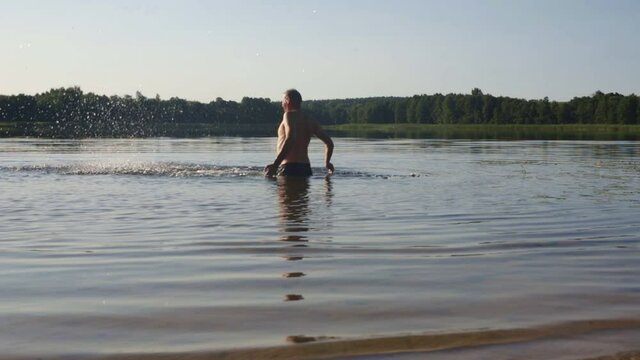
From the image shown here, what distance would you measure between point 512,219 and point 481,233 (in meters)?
1.42

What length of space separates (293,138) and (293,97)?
878 millimetres

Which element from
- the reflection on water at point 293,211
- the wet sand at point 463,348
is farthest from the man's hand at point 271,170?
the wet sand at point 463,348

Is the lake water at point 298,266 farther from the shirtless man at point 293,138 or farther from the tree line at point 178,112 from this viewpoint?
the tree line at point 178,112

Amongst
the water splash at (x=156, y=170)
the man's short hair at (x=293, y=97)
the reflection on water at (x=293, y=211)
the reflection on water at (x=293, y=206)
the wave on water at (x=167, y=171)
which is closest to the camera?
the reflection on water at (x=293, y=211)

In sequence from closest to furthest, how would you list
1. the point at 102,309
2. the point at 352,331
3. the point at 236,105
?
1. the point at 352,331
2. the point at 102,309
3. the point at 236,105

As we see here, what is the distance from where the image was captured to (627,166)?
74.4 ft

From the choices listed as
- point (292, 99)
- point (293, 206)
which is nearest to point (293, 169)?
point (292, 99)

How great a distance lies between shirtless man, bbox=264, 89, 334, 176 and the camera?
16.9 meters

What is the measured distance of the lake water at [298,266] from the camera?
182 inches

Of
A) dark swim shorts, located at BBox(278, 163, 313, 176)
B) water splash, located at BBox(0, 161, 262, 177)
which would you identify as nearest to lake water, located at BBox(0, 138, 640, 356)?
dark swim shorts, located at BBox(278, 163, 313, 176)

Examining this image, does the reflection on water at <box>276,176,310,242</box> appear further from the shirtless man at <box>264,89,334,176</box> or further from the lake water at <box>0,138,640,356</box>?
the shirtless man at <box>264,89,334,176</box>

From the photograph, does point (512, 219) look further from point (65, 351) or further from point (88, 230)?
point (65, 351)

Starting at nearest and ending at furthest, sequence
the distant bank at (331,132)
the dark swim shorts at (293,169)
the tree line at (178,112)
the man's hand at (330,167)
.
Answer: the dark swim shorts at (293,169)
the man's hand at (330,167)
the distant bank at (331,132)
the tree line at (178,112)

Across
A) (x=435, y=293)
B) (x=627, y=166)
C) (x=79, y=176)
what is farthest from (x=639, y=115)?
(x=435, y=293)
